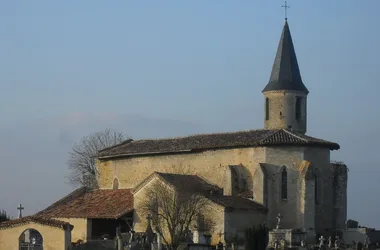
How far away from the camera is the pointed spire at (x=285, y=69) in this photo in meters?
64.2

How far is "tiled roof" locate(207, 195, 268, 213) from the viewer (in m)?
54.7

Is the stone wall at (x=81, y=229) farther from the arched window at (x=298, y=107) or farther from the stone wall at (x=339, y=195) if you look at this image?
the arched window at (x=298, y=107)

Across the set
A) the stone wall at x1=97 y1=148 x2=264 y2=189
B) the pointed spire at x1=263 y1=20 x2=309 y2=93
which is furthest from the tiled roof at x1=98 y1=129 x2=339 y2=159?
the pointed spire at x1=263 y1=20 x2=309 y2=93

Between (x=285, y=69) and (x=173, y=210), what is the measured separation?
51.2 ft

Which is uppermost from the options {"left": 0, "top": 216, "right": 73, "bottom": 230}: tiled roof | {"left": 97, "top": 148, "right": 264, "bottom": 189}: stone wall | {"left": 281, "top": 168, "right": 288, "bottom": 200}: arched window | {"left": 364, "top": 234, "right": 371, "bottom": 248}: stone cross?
{"left": 97, "top": 148, "right": 264, "bottom": 189}: stone wall

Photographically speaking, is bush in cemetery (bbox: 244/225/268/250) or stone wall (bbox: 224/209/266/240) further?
stone wall (bbox: 224/209/266/240)

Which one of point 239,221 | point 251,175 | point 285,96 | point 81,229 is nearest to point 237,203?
point 239,221

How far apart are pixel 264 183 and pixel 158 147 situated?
981 cm

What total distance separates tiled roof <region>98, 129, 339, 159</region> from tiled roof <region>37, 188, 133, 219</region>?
9.81 ft

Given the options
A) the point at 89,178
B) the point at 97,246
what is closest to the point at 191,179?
the point at 97,246

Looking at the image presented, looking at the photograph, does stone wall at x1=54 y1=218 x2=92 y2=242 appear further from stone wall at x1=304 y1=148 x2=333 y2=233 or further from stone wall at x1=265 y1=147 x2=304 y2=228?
stone wall at x1=304 y1=148 x2=333 y2=233

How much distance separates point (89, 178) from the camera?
261 ft

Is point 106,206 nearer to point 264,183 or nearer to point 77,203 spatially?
point 77,203

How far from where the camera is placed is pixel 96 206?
204ft
